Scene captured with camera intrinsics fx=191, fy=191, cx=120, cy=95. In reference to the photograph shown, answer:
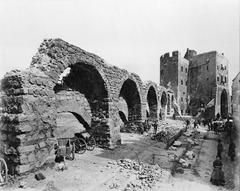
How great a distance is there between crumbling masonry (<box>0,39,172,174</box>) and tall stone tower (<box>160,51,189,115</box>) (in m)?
28.3

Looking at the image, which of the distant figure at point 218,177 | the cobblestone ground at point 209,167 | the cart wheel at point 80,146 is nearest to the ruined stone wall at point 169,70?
the cobblestone ground at point 209,167

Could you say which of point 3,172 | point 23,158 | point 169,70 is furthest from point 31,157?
point 169,70

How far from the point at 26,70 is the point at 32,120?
142cm

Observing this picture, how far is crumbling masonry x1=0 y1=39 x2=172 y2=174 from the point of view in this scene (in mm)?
5004

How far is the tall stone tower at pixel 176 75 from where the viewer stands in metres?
36.5

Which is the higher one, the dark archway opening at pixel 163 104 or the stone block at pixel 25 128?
the dark archway opening at pixel 163 104

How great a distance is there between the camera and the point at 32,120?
5.24 meters

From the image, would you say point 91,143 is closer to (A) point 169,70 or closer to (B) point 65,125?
(B) point 65,125

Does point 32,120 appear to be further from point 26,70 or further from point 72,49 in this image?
point 72,49

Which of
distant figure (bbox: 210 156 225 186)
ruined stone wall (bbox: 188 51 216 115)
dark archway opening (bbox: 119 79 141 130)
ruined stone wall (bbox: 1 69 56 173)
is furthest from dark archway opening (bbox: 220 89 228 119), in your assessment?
ruined stone wall (bbox: 1 69 56 173)

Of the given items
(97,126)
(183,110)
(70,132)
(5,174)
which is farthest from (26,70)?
(183,110)

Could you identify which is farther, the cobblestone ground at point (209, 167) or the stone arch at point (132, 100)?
the stone arch at point (132, 100)

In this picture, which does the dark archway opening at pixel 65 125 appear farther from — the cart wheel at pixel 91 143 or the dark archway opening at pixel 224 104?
the dark archway opening at pixel 224 104

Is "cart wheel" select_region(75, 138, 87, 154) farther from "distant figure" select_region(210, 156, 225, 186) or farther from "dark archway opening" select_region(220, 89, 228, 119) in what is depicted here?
"dark archway opening" select_region(220, 89, 228, 119)
